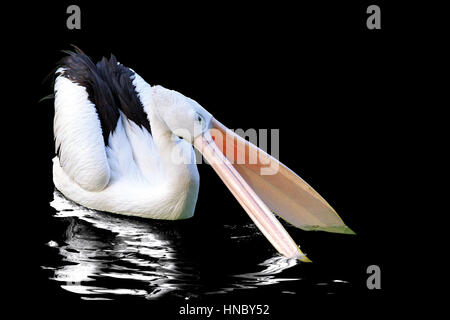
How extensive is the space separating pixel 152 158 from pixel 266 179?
3.90 feet

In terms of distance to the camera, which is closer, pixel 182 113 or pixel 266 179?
pixel 182 113

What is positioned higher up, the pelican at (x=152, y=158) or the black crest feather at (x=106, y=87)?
the black crest feather at (x=106, y=87)

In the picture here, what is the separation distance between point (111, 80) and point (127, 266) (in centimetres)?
247

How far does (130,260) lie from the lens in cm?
683

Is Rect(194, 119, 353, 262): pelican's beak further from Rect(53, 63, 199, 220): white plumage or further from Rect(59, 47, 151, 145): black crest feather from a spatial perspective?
Rect(59, 47, 151, 145): black crest feather

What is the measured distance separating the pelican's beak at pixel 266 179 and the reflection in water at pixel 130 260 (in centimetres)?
38

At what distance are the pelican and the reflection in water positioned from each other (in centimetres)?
19

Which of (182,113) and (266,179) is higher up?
(182,113)

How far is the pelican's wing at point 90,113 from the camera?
7812 mm

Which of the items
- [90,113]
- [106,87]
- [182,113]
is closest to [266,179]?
[182,113]

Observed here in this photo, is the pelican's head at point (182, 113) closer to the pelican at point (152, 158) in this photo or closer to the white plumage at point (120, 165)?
the pelican at point (152, 158)

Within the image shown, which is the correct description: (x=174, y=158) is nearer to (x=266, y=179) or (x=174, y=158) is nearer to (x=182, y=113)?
(x=182, y=113)

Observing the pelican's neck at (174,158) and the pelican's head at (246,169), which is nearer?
the pelican's head at (246,169)

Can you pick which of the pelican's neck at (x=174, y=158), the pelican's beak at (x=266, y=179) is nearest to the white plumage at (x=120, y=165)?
the pelican's neck at (x=174, y=158)
